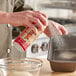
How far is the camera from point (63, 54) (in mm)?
1190

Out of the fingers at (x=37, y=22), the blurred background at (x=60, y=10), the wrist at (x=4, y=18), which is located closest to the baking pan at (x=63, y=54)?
the fingers at (x=37, y=22)

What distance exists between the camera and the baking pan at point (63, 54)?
1192mm

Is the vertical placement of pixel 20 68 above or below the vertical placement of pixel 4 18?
below

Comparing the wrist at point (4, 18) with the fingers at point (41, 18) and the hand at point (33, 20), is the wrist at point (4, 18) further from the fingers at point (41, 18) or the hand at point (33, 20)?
the fingers at point (41, 18)

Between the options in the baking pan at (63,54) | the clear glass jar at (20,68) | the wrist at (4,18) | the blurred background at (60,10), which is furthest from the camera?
the blurred background at (60,10)

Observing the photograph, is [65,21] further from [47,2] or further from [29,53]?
[29,53]

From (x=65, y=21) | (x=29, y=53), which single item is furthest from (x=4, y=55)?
(x=65, y=21)

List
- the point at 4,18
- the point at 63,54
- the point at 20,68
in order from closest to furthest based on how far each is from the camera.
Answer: the point at 20,68
the point at 63,54
the point at 4,18

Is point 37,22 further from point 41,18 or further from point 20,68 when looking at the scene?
point 20,68

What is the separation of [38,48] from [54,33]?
1094 mm

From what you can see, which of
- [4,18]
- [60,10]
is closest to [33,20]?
[4,18]

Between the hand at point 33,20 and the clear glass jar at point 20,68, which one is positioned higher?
the hand at point 33,20

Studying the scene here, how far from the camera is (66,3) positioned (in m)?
3.14

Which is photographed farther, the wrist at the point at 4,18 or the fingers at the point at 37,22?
the wrist at the point at 4,18
